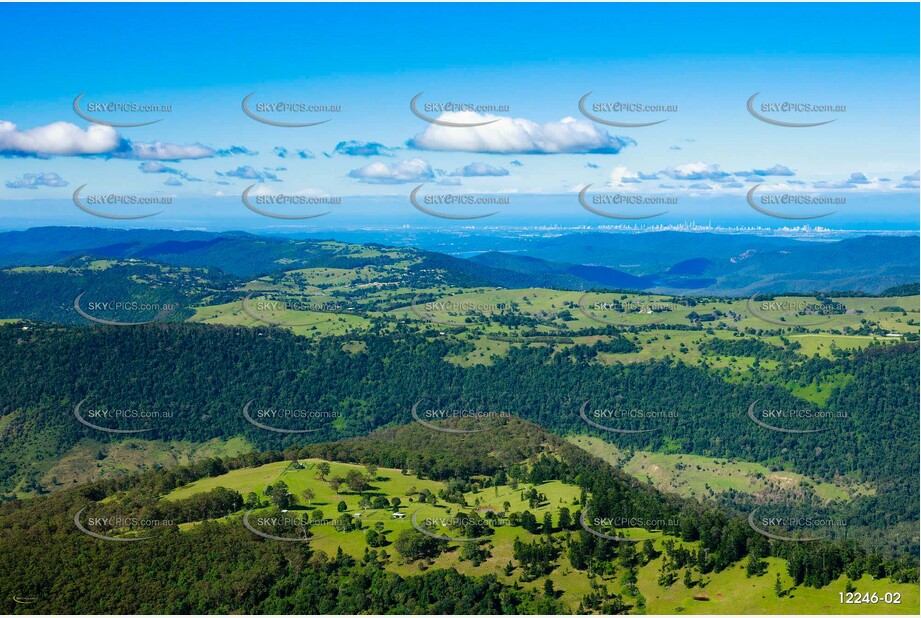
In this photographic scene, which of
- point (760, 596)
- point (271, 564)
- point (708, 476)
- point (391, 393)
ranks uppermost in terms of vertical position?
point (391, 393)

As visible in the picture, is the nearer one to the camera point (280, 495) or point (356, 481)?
point (280, 495)

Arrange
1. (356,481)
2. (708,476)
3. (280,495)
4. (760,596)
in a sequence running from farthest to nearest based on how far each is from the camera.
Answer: (708,476)
(356,481)
(280,495)
(760,596)

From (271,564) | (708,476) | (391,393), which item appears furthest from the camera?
(391,393)

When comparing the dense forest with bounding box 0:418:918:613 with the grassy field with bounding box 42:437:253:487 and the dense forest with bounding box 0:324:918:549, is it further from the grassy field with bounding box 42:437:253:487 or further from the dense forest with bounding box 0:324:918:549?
the dense forest with bounding box 0:324:918:549

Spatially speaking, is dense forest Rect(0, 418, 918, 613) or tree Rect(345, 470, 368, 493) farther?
tree Rect(345, 470, 368, 493)

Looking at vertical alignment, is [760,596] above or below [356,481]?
below

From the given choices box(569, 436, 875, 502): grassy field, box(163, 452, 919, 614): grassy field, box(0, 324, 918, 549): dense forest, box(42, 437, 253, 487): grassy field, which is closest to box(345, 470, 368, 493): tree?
box(163, 452, 919, 614): grassy field

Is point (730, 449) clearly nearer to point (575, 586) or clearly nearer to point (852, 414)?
point (852, 414)

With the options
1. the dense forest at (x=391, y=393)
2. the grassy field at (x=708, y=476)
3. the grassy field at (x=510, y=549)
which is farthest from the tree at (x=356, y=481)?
the dense forest at (x=391, y=393)

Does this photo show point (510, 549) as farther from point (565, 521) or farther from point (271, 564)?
point (271, 564)

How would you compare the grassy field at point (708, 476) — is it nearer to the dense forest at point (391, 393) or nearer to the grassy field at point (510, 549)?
the dense forest at point (391, 393)

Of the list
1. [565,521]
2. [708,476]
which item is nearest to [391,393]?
[708,476]

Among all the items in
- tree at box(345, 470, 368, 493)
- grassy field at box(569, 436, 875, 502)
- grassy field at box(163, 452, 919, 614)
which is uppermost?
tree at box(345, 470, 368, 493)
